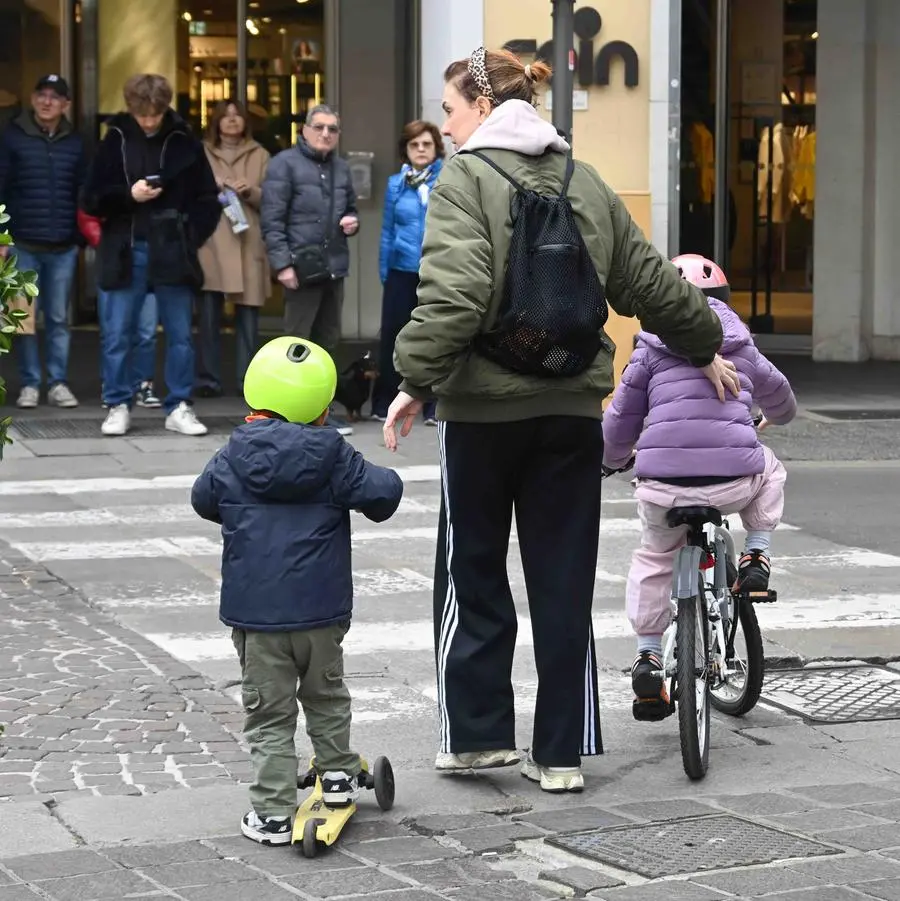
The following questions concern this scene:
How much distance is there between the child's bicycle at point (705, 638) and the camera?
5691mm

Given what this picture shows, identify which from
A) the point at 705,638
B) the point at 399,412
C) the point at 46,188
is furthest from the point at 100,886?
the point at 46,188

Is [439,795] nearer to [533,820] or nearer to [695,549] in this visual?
[533,820]

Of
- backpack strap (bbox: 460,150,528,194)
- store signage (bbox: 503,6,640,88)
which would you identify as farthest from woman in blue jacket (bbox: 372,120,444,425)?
backpack strap (bbox: 460,150,528,194)

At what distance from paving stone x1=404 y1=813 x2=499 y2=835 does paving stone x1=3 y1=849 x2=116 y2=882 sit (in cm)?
83

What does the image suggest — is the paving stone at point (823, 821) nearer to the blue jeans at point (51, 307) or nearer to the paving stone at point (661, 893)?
the paving stone at point (661, 893)

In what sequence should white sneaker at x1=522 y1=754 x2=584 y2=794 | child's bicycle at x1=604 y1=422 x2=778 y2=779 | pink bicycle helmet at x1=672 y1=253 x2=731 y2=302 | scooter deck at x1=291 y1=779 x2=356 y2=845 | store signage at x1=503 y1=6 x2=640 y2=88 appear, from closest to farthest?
scooter deck at x1=291 y1=779 x2=356 y2=845, white sneaker at x1=522 y1=754 x2=584 y2=794, child's bicycle at x1=604 y1=422 x2=778 y2=779, pink bicycle helmet at x1=672 y1=253 x2=731 y2=302, store signage at x1=503 y1=6 x2=640 y2=88

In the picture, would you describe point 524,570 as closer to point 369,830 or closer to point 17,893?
point 369,830

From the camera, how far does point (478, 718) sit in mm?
5695

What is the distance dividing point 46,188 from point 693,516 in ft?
27.3

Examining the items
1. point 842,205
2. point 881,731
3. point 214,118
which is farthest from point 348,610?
point 842,205

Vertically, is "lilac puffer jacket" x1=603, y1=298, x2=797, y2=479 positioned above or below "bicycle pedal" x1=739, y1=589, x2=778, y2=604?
above

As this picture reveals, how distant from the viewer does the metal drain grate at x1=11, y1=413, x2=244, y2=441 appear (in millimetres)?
13047

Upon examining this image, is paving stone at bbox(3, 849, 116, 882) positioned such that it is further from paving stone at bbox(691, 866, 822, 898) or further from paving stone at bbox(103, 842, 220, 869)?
paving stone at bbox(691, 866, 822, 898)

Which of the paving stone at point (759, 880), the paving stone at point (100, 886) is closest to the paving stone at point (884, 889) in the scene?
the paving stone at point (759, 880)
